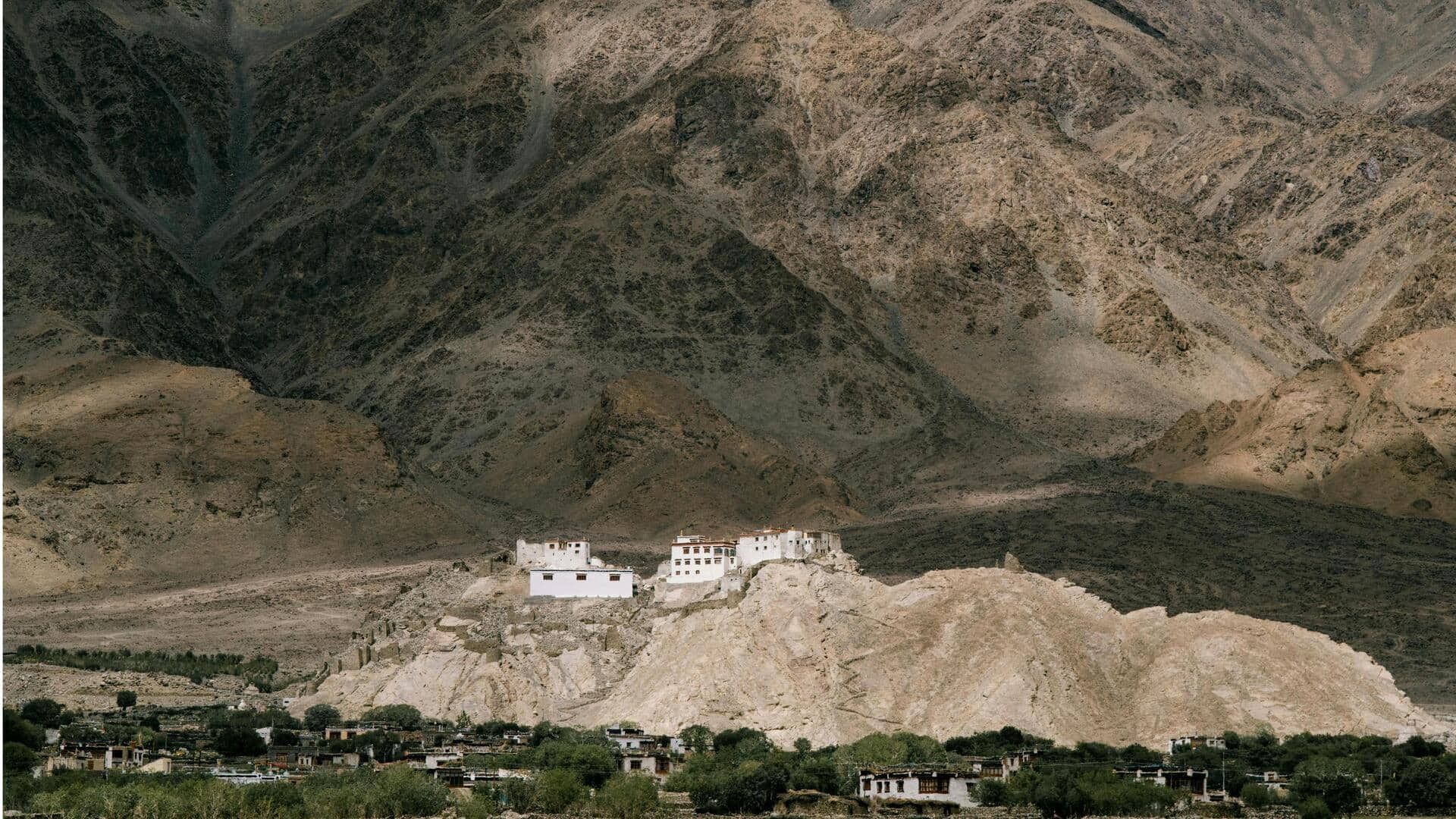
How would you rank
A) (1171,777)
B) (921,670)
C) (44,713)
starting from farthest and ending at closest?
(44,713), (921,670), (1171,777)

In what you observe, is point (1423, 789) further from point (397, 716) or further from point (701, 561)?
point (701, 561)

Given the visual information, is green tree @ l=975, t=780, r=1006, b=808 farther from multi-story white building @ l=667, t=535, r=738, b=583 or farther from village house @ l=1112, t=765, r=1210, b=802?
multi-story white building @ l=667, t=535, r=738, b=583

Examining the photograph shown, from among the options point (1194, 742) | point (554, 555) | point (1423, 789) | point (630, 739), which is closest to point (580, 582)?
point (554, 555)

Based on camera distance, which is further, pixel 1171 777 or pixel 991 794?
pixel 1171 777

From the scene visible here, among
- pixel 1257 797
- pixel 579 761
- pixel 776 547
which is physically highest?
pixel 776 547

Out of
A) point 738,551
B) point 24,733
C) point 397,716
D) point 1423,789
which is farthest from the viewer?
point 738,551

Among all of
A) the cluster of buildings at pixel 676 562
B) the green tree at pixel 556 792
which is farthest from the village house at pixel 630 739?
the cluster of buildings at pixel 676 562

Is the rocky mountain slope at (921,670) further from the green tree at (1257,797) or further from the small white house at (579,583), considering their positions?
the green tree at (1257,797)
